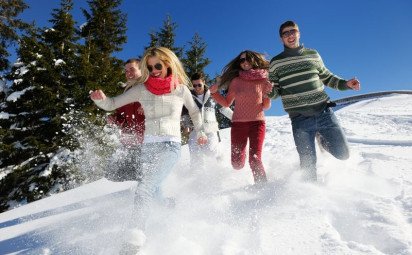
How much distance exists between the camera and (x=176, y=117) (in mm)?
3367

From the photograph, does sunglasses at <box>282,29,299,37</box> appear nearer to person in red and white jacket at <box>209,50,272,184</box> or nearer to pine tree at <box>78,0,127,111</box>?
person in red and white jacket at <box>209,50,272,184</box>

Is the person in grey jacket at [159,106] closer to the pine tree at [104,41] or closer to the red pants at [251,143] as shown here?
the red pants at [251,143]

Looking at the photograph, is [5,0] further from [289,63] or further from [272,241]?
[272,241]

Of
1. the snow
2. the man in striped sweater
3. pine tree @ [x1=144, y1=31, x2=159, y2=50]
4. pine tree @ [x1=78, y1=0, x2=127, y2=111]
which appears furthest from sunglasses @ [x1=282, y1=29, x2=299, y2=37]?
pine tree @ [x1=144, y1=31, x2=159, y2=50]

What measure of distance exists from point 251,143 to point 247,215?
1414 mm

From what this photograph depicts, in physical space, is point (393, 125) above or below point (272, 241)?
above

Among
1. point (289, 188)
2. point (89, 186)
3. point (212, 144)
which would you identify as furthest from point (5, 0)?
point (289, 188)

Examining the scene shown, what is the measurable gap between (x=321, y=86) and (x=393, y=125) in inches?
271

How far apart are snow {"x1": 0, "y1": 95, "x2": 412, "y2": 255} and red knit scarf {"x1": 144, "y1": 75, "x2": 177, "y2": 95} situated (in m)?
1.18

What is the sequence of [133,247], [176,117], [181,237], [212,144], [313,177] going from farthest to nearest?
[212,144], [313,177], [176,117], [181,237], [133,247]

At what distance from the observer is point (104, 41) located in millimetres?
19156

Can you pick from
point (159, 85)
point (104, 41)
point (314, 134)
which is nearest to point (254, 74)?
point (314, 134)

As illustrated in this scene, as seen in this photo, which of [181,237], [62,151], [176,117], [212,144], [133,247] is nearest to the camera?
[133,247]

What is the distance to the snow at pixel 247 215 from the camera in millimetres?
2455
